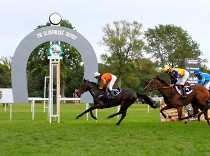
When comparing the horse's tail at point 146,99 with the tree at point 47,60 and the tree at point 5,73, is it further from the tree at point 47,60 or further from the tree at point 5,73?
the tree at point 5,73

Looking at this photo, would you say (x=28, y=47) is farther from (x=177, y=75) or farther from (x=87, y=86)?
(x=177, y=75)

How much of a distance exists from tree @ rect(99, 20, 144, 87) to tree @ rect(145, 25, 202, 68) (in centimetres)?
256

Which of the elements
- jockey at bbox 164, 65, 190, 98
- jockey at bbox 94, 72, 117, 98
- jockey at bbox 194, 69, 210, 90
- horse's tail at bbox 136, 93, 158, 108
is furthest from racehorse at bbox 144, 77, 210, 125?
jockey at bbox 94, 72, 117, 98

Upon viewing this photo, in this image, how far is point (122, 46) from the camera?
59.6 metres

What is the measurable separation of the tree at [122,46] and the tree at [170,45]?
256cm

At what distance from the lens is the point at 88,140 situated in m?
10.7

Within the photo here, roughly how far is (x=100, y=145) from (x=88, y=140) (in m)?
0.73

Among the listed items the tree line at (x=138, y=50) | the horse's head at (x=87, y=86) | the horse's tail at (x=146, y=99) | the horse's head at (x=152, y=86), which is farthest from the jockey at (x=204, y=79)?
the tree line at (x=138, y=50)

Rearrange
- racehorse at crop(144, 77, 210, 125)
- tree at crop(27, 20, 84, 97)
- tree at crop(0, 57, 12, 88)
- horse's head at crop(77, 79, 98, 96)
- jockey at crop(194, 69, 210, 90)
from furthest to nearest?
1. tree at crop(0, 57, 12, 88)
2. tree at crop(27, 20, 84, 97)
3. jockey at crop(194, 69, 210, 90)
4. horse's head at crop(77, 79, 98, 96)
5. racehorse at crop(144, 77, 210, 125)

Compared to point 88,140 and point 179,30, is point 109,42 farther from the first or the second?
point 88,140

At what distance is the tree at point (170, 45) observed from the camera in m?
62.4

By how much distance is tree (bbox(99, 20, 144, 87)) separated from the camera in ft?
195

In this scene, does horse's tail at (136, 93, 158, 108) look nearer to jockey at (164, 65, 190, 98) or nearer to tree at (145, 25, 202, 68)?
jockey at (164, 65, 190, 98)

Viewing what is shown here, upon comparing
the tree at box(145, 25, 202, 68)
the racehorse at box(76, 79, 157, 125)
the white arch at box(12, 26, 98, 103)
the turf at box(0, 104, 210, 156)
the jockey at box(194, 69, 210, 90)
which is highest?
the tree at box(145, 25, 202, 68)
